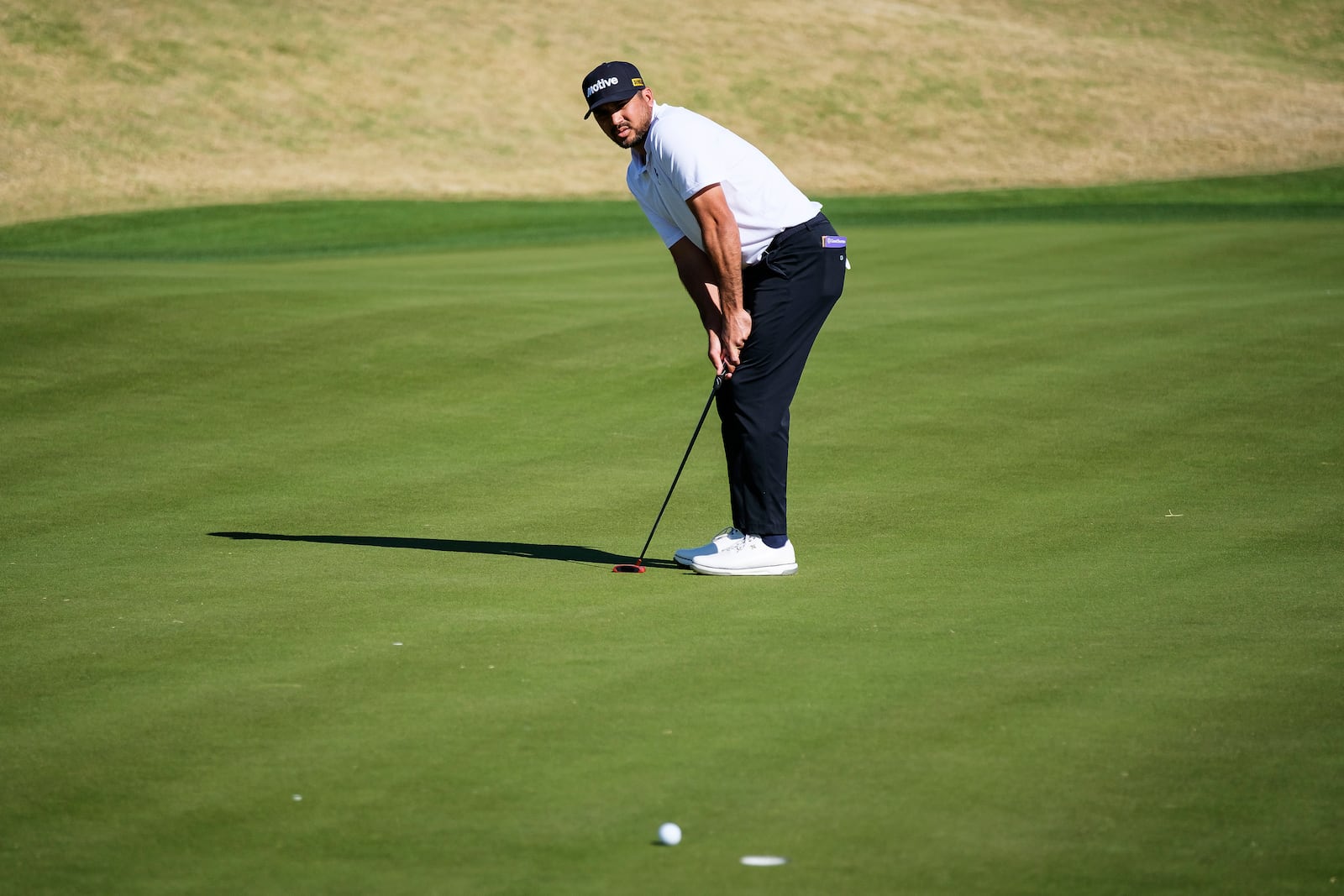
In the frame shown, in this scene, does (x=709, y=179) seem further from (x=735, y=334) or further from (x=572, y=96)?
(x=572, y=96)

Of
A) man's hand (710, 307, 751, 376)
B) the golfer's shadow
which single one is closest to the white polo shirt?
man's hand (710, 307, 751, 376)

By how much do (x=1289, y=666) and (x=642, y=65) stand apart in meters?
40.5

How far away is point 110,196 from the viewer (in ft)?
113

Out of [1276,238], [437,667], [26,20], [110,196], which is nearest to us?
[437,667]

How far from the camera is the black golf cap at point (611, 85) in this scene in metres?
7.04

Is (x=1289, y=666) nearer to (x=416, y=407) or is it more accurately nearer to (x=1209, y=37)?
(x=416, y=407)

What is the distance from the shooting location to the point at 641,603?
6.65 m

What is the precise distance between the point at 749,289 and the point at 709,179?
0.67 meters

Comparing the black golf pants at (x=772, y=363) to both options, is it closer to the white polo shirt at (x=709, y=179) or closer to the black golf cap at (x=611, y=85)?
the white polo shirt at (x=709, y=179)

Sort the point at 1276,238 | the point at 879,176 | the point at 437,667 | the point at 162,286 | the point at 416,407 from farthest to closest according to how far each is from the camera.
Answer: the point at 879,176, the point at 1276,238, the point at 162,286, the point at 416,407, the point at 437,667

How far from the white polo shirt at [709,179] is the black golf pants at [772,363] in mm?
104

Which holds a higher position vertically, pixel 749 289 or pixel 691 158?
pixel 691 158

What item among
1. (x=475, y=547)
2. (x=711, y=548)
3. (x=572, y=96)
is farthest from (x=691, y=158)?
(x=572, y=96)

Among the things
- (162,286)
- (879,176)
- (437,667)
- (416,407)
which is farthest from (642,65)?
(437,667)
